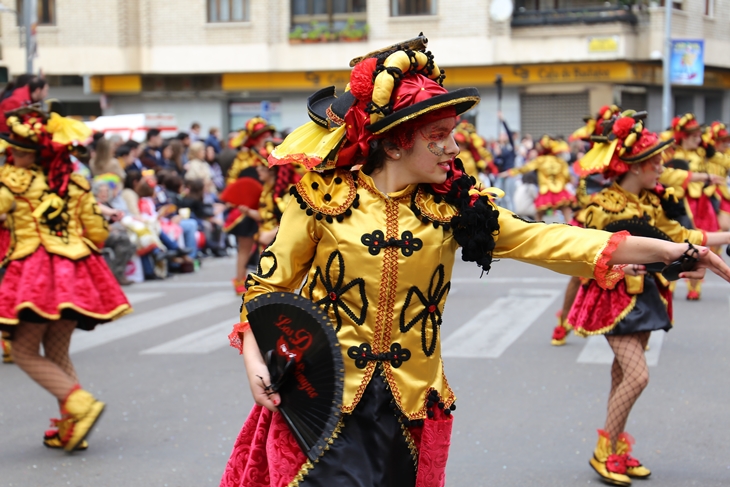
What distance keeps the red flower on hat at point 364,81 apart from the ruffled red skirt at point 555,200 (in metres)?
12.7

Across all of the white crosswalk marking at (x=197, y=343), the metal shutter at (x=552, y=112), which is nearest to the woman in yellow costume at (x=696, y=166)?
the white crosswalk marking at (x=197, y=343)

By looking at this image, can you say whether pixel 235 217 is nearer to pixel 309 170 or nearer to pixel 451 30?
pixel 309 170

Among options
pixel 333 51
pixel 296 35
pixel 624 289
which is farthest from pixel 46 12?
pixel 624 289

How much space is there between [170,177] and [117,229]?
3.17m

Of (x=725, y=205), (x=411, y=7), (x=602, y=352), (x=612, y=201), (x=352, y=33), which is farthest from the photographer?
(x=352, y=33)

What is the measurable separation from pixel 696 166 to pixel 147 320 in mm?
6988

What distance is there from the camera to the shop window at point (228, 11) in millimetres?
32406

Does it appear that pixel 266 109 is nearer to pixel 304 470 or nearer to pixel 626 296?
pixel 626 296

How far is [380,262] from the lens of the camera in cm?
348

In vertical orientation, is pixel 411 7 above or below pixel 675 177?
above

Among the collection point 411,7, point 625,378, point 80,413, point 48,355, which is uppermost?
point 411,7

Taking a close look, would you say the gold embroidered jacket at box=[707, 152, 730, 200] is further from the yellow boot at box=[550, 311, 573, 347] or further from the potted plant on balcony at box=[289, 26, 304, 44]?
the potted plant on balcony at box=[289, 26, 304, 44]

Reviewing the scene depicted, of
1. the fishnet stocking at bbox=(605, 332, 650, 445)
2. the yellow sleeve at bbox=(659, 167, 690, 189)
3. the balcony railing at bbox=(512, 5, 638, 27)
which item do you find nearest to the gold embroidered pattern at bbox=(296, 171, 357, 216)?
the fishnet stocking at bbox=(605, 332, 650, 445)

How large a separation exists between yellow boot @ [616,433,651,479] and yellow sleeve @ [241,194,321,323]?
2.81m
